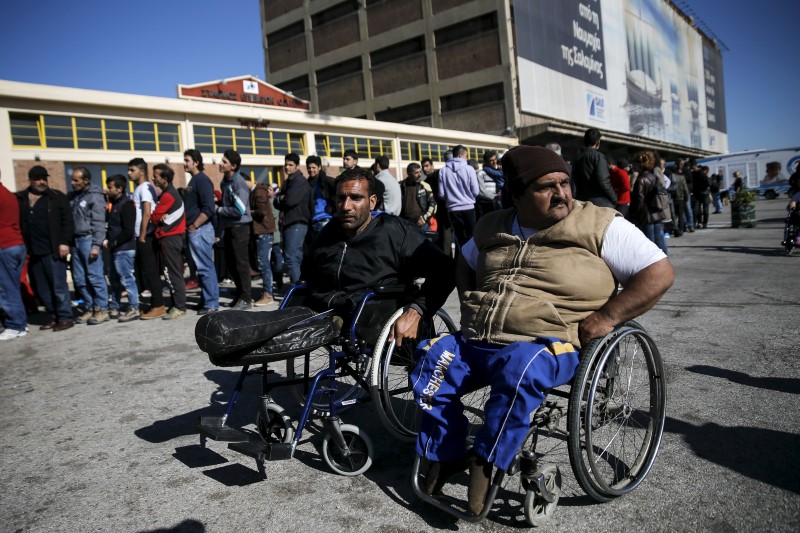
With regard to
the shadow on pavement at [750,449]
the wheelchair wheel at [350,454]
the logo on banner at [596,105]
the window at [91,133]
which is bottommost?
the shadow on pavement at [750,449]

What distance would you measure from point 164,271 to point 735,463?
7.17 m

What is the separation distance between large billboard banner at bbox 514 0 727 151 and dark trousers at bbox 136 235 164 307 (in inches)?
1203

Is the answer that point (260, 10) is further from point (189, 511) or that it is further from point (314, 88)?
point (189, 511)

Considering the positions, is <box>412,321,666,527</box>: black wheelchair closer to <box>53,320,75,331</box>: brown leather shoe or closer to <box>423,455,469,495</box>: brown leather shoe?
<box>423,455,469,495</box>: brown leather shoe

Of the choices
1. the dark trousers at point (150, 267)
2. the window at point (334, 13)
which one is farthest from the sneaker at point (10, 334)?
the window at point (334, 13)

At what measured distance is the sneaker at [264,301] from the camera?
7.76 m

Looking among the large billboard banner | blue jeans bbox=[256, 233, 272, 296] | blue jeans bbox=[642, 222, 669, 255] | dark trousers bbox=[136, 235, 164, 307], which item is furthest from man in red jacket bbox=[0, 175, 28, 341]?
the large billboard banner

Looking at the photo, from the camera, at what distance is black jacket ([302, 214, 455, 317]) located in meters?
3.12

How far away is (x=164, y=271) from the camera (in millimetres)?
7773

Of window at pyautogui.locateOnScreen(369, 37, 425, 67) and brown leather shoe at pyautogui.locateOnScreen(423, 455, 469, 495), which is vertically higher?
window at pyautogui.locateOnScreen(369, 37, 425, 67)

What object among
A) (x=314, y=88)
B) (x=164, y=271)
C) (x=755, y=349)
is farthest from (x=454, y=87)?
(x=755, y=349)

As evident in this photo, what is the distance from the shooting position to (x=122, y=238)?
7.39 meters

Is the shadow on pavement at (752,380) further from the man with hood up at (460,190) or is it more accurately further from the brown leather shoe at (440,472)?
the man with hood up at (460,190)

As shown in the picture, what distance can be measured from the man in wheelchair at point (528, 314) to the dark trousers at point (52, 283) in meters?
6.55
